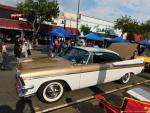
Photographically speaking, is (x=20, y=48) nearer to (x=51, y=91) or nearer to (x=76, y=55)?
(x=76, y=55)

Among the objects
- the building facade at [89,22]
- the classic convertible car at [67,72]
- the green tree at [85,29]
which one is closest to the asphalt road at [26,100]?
the classic convertible car at [67,72]

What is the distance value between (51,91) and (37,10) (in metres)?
25.4

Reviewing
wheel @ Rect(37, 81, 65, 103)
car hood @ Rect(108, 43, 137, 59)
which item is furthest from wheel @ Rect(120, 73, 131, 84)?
wheel @ Rect(37, 81, 65, 103)

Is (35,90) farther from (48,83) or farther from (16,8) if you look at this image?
(16,8)

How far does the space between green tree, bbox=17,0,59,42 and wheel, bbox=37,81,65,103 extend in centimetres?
2496

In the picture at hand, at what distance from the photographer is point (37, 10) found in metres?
29.2

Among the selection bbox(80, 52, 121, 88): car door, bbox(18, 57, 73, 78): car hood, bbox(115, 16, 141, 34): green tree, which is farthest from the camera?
bbox(115, 16, 141, 34): green tree

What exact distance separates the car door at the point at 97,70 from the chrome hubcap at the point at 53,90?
0.85m

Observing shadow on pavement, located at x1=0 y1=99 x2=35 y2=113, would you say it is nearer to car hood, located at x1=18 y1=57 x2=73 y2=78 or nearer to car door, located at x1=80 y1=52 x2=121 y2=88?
car hood, located at x1=18 y1=57 x2=73 y2=78

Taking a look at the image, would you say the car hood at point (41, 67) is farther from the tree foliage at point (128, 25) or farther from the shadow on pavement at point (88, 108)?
the tree foliage at point (128, 25)

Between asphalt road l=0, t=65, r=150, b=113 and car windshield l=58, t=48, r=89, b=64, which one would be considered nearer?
asphalt road l=0, t=65, r=150, b=113

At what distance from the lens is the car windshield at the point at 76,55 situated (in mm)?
6312

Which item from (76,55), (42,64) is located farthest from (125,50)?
(42,64)

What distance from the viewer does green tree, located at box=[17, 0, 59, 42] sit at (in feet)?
95.3
